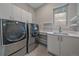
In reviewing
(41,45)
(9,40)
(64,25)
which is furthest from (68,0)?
(9,40)

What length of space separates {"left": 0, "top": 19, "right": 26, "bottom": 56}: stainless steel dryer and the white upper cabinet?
9 cm

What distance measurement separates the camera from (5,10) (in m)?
1.11

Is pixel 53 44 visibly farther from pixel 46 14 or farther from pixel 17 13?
pixel 17 13

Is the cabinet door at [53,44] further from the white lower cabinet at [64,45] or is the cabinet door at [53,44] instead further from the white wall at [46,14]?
the white wall at [46,14]

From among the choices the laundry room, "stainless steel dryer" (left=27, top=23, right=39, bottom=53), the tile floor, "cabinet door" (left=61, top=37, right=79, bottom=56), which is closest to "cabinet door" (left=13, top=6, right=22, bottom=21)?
the laundry room

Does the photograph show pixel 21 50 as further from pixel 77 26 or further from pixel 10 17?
pixel 77 26

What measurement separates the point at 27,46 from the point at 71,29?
81cm

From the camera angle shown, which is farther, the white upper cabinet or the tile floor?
the tile floor

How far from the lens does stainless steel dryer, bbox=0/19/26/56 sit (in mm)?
990

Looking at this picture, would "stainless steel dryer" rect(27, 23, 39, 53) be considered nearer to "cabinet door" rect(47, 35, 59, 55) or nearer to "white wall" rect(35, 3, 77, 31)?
"white wall" rect(35, 3, 77, 31)

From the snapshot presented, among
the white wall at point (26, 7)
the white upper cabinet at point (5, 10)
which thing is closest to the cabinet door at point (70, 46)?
the white wall at point (26, 7)

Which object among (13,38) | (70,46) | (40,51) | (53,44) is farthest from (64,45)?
(13,38)

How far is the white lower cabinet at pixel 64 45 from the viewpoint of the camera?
49.4 inches

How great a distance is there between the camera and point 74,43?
127cm
